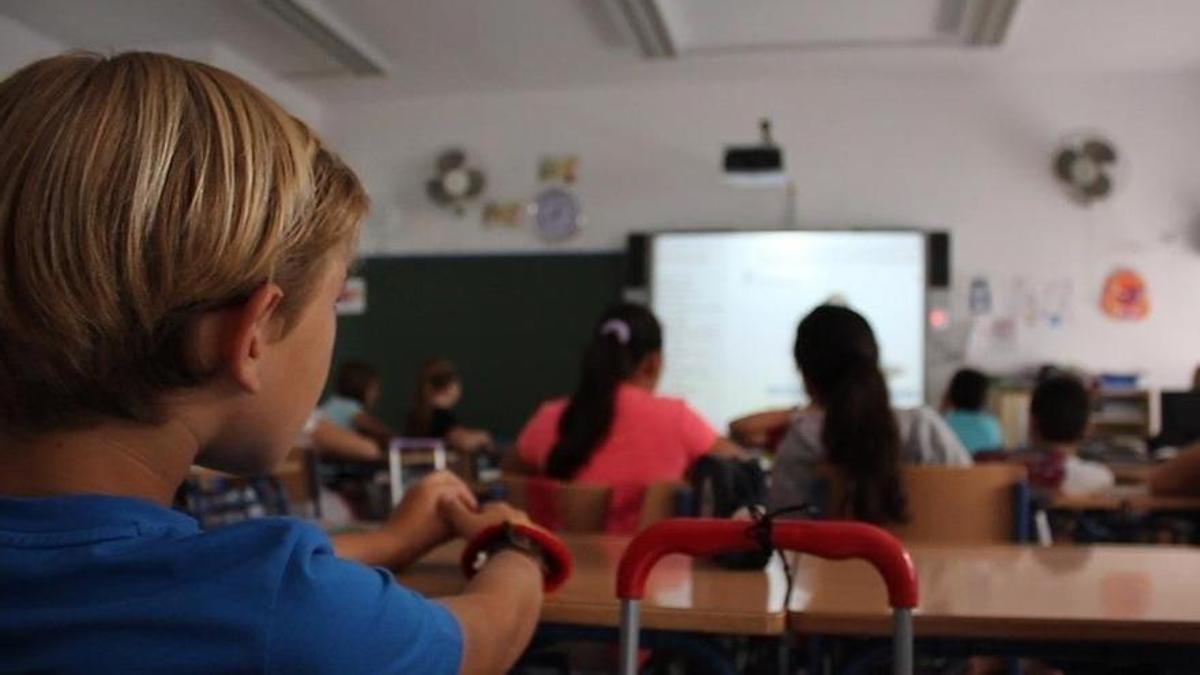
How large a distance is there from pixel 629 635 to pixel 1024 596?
22.1 inches

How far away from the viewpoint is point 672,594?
57.9 inches

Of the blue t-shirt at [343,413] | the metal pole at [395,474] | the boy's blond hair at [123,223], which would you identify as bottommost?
the metal pole at [395,474]

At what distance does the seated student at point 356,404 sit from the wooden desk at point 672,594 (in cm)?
463

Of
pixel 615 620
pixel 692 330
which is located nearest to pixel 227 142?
pixel 615 620

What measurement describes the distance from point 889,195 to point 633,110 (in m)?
1.73

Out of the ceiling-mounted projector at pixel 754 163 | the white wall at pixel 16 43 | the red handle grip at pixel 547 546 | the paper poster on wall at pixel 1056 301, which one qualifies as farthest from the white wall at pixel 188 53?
the red handle grip at pixel 547 546

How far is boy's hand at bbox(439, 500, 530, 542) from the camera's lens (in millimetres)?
1359

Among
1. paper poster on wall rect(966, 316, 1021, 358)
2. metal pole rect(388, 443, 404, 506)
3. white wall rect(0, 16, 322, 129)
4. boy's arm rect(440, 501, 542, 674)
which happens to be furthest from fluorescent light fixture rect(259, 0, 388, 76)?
boy's arm rect(440, 501, 542, 674)

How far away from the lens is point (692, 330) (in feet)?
24.7

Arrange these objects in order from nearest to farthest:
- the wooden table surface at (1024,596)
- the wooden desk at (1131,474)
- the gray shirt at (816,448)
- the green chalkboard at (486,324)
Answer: the wooden table surface at (1024,596), the gray shirt at (816,448), the wooden desk at (1131,474), the green chalkboard at (486,324)

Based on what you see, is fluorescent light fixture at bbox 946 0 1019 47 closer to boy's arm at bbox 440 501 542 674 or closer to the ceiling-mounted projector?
the ceiling-mounted projector

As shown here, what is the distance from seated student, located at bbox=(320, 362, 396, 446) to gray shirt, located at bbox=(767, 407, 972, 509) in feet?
12.2

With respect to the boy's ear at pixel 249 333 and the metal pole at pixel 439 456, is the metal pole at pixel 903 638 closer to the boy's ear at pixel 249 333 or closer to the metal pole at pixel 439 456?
the boy's ear at pixel 249 333

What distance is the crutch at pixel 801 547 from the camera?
3.58 ft
